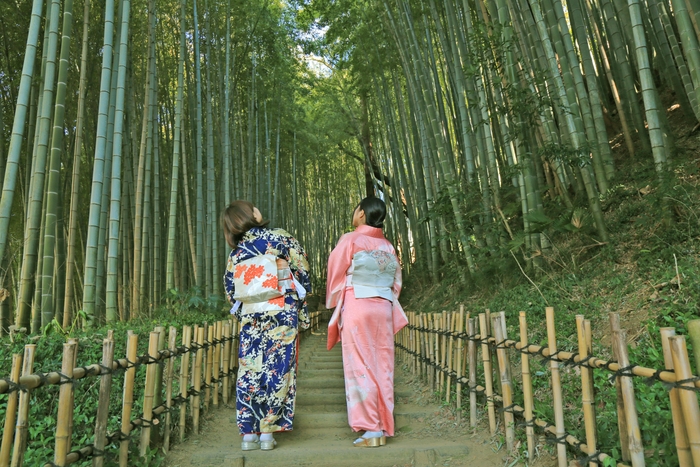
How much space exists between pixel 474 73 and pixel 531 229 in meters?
1.15

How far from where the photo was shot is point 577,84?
391cm

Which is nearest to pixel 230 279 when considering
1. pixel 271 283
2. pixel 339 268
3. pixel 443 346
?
pixel 271 283

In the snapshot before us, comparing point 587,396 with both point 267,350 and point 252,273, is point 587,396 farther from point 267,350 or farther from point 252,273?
point 252,273

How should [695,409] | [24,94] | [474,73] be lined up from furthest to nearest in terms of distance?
[474,73] → [24,94] → [695,409]

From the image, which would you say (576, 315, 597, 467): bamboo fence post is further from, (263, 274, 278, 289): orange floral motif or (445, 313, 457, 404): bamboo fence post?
(263, 274, 278, 289): orange floral motif

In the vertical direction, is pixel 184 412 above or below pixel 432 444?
above

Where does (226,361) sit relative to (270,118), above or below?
below

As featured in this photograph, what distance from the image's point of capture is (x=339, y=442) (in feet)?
7.56

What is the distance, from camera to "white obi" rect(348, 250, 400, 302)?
2420mm

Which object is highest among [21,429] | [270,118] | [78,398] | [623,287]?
[270,118]

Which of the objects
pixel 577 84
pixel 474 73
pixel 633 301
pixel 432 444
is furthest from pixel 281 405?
pixel 577 84

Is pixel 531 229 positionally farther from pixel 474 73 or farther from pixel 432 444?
pixel 432 444

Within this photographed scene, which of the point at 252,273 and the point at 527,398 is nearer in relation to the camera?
the point at 527,398

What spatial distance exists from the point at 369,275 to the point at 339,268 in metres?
0.14
